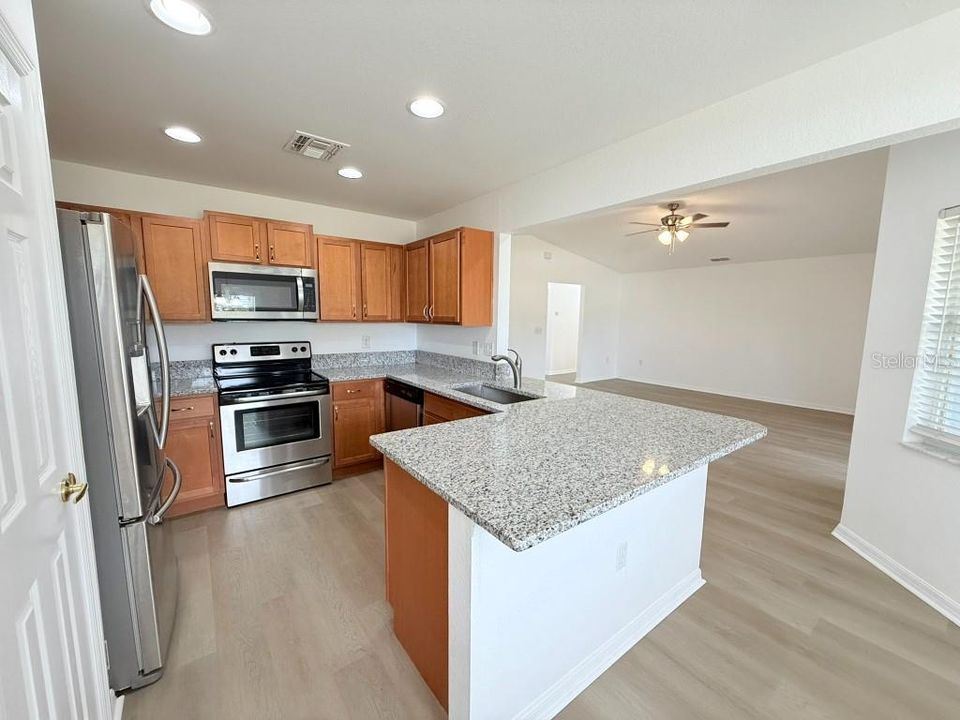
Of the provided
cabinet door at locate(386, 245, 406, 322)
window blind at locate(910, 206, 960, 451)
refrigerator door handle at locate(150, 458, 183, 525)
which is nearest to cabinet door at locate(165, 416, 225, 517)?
refrigerator door handle at locate(150, 458, 183, 525)

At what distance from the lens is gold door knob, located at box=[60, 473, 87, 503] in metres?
1.04

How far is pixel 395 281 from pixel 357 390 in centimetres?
113

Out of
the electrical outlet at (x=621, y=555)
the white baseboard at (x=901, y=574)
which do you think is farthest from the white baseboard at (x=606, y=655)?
the white baseboard at (x=901, y=574)

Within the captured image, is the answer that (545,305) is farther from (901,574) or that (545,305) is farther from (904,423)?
(901,574)

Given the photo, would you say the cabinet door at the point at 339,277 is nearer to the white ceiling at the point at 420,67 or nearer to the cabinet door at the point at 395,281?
the cabinet door at the point at 395,281

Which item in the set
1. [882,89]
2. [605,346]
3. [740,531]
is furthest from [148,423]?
[605,346]

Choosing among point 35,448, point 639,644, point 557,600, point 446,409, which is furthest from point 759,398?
point 35,448

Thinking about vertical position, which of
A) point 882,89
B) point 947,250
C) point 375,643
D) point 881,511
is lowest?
point 375,643

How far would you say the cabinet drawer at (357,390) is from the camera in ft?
10.5

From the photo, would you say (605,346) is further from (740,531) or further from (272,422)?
(272,422)

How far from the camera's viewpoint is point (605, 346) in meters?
8.19

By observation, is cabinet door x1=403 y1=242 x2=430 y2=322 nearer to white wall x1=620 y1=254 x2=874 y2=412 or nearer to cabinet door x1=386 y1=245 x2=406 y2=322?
cabinet door x1=386 y1=245 x2=406 y2=322

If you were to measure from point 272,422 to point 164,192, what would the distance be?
1949 millimetres

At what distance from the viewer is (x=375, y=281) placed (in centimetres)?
363
